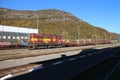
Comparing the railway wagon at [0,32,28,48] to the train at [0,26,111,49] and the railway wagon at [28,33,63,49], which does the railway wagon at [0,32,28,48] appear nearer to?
the train at [0,26,111,49]

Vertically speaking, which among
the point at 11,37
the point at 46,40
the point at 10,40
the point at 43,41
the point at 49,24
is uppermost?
the point at 49,24

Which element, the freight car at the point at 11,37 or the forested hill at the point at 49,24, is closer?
the freight car at the point at 11,37

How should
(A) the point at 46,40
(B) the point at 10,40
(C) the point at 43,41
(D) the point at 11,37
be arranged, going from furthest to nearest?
(D) the point at 11,37 < (B) the point at 10,40 < (A) the point at 46,40 < (C) the point at 43,41

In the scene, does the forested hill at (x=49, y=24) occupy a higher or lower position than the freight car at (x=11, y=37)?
higher

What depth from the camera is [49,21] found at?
16075 cm

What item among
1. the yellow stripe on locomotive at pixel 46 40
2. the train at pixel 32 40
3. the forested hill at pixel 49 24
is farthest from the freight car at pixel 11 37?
the forested hill at pixel 49 24

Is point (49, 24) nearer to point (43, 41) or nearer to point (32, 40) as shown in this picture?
point (43, 41)

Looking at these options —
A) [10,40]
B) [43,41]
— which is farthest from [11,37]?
[43,41]

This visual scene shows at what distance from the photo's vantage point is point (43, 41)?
5706 cm

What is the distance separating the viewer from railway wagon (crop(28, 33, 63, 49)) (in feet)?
177

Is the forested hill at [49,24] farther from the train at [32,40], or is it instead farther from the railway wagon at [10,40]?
the railway wagon at [10,40]

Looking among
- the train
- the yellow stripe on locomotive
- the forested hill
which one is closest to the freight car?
the train

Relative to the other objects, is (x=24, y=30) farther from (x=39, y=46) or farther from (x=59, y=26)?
(x=59, y=26)

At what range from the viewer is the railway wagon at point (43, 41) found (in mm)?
54031
